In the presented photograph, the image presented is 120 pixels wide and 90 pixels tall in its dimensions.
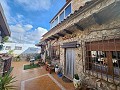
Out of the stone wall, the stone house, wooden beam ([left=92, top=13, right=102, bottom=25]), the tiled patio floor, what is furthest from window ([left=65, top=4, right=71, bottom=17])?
the tiled patio floor

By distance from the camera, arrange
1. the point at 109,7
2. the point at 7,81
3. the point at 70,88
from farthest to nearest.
Result: the point at 70,88 < the point at 7,81 < the point at 109,7

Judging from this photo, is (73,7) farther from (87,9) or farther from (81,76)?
(81,76)

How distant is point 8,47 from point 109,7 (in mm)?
28019

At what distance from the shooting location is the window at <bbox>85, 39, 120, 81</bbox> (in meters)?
3.63

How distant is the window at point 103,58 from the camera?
11.9 ft

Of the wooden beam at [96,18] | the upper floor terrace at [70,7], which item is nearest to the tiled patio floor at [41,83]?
the wooden beam at [96,18]

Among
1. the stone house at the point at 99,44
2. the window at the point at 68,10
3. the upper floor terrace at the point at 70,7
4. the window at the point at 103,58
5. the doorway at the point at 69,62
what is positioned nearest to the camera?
the stone house at the point at 99,44

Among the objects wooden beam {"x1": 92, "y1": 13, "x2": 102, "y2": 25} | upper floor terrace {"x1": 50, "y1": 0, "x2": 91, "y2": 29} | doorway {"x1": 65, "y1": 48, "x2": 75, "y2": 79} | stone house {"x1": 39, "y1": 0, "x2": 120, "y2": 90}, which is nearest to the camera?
stone house {"x1": 39, "y1": 0, "x2": 120, "y2": 90}

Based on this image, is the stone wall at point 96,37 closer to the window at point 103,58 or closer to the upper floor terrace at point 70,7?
the window at point 103,58

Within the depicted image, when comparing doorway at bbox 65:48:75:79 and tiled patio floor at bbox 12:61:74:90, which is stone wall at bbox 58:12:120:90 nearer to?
doorway at bbox 65:48:75:79

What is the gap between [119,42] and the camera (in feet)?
11.2

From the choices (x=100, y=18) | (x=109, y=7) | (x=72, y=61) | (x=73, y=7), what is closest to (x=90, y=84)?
(x=72, y=61)

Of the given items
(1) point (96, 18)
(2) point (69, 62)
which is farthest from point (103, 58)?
(2) point (69, 62)

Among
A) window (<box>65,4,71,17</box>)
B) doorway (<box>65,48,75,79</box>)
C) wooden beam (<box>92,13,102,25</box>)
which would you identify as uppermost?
window (<box>65,4,71,17</box>)
